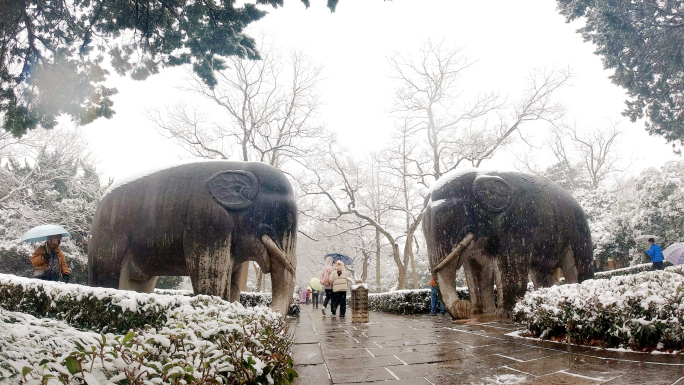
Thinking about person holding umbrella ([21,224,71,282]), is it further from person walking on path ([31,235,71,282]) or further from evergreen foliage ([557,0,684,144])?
evergreen foliage ([557,0,684,144])

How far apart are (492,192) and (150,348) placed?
657 cm

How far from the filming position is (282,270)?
6.03 m

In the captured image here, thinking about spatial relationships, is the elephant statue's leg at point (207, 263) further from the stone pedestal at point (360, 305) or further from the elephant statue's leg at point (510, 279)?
the elephant statue's leg at point (510, 279)

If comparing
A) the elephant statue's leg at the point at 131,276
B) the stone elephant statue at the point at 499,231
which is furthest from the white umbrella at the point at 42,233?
the stone elephant statue at the point at 499,231

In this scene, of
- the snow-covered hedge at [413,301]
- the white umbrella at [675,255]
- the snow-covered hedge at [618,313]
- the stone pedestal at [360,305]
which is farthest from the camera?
the snow-covered hedge at [413,301]

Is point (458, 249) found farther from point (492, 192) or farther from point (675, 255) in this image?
point (675, 255)

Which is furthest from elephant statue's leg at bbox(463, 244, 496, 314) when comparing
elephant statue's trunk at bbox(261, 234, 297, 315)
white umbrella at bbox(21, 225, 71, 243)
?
white umbrella at bbox(21, 225, 71, 243)

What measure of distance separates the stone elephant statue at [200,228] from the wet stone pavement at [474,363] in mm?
1410

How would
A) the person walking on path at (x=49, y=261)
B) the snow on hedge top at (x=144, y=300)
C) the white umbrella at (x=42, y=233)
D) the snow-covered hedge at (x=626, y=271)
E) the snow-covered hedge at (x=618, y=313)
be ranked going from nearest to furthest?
1. the snow on hedge top at (x=144, y=300)
2. the snow-covered hedge at (x=618, y=313)
3. the person walking on path at (x=49, y=261)
4. the white umbrella at (x=42, y=233)
5. the snow-covered hedge at (x=626, y=271)

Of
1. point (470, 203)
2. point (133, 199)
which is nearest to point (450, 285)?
point (470, 203)

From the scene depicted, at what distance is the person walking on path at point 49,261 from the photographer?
6945 millimetres

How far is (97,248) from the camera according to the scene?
6164 mm

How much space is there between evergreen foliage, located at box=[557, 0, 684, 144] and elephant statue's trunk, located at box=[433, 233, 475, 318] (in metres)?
5.14

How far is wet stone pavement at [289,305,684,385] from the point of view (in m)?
3.12
